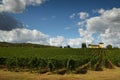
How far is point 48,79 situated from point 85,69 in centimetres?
1226

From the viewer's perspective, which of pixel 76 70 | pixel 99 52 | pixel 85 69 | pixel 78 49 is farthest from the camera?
pixel 78 49

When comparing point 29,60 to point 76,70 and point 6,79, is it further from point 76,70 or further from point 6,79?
point 6,79

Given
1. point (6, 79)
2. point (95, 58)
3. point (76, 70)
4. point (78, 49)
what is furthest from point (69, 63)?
point (78, 49)

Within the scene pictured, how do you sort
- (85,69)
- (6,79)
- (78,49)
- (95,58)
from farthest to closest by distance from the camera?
(78,49)
(95,58)
(85,69)
(6,79)

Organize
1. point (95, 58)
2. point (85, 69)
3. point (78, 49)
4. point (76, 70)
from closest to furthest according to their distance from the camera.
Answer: point (76, 70) < point (85, 69) < point (95, 58) < point (78, 49)

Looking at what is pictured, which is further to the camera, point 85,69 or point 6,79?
point 85,69

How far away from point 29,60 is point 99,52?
2021cm

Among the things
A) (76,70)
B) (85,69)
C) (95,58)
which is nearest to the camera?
(76,70)

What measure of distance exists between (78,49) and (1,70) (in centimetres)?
2565

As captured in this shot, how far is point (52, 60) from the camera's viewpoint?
1511 inches

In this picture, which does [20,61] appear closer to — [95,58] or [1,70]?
[1,70]

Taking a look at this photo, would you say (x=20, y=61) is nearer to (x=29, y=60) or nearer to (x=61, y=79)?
(x=29, y=60)

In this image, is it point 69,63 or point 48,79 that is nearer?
point 48,79

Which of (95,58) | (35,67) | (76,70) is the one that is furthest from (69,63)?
(95,58)
